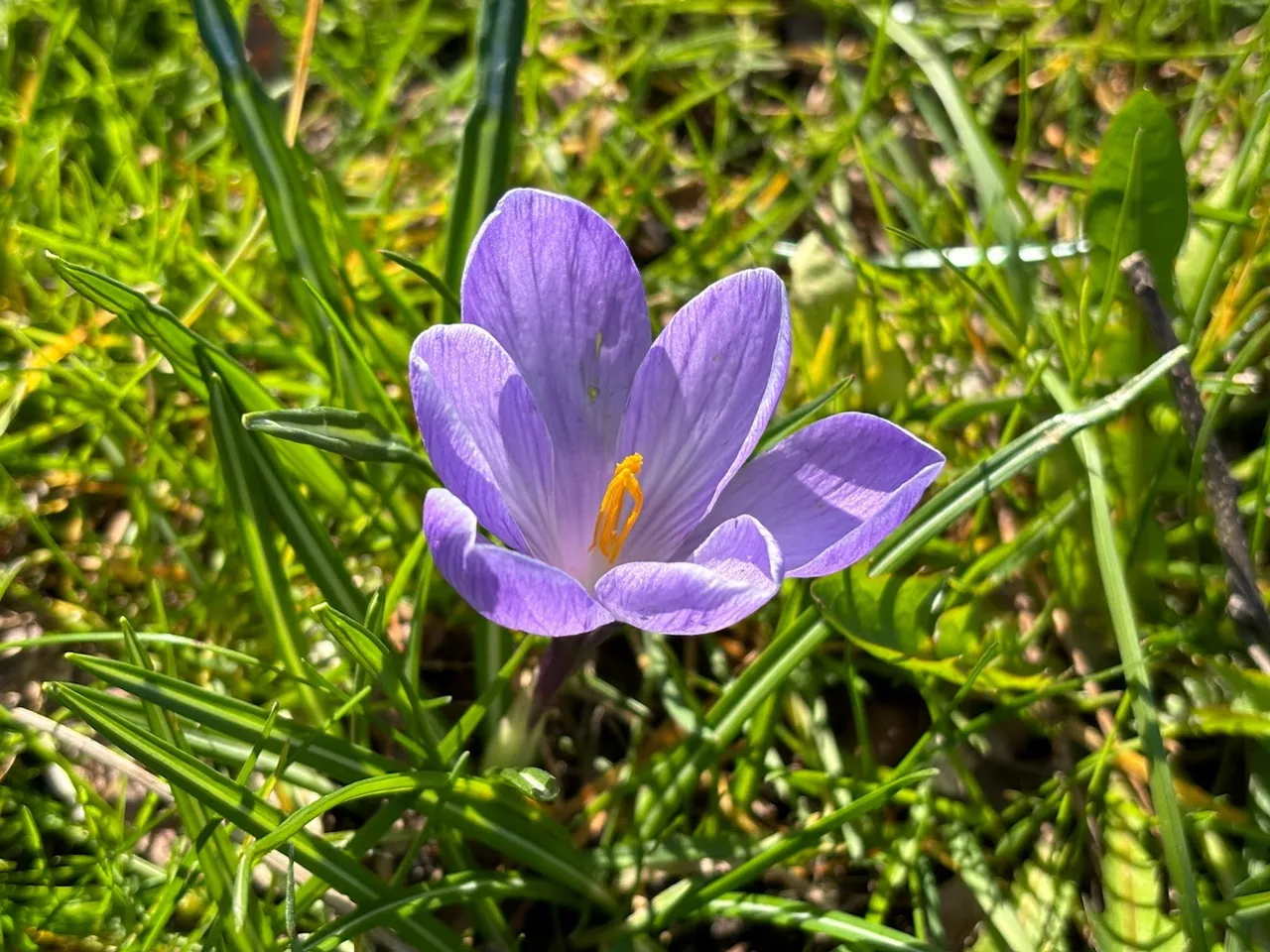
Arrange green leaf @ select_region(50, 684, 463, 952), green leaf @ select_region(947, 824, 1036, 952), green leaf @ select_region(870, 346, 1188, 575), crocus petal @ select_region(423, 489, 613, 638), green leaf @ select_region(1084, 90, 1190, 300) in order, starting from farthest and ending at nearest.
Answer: green leaf @ select_region(1084, 90, 1190, 300)
green leaf @ select_region(947, 824, 1036, 952)
green leaf @ select_region(870, 346, 1188, 575)
green leaf @ select_region(50, 684, 463, 952)
crocus petal @ select_region(423, 489, 613, 638)

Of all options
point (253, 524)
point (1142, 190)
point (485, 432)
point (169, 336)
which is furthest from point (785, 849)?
point (1142, 190)

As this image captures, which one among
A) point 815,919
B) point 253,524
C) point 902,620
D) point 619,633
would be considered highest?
point 253,524

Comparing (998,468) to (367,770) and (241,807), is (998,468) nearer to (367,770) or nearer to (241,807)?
(367,770)

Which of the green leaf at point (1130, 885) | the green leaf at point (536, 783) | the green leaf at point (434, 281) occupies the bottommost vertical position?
the green leaf at point (1130, 885)

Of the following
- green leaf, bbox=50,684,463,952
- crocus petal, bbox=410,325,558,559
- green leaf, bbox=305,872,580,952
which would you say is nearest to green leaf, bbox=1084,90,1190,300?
crocus petal, bbox=410,325,558,559

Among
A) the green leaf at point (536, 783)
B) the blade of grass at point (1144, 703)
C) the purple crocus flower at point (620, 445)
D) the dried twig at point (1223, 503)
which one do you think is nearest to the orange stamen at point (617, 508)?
the purple crocus flower at point (620, 445)

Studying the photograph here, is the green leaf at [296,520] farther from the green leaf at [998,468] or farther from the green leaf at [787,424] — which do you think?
the green leaf at [998,468]

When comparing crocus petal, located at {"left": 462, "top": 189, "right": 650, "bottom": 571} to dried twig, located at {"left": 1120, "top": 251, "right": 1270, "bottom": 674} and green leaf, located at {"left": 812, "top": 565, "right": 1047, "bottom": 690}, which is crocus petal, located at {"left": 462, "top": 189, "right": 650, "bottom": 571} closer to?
green leaf, located at {"left": 812, "top": 565, "right": 1047, "bottom": 690}

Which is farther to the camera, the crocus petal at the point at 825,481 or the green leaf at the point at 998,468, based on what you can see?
the green leaf at the point at 998,468
